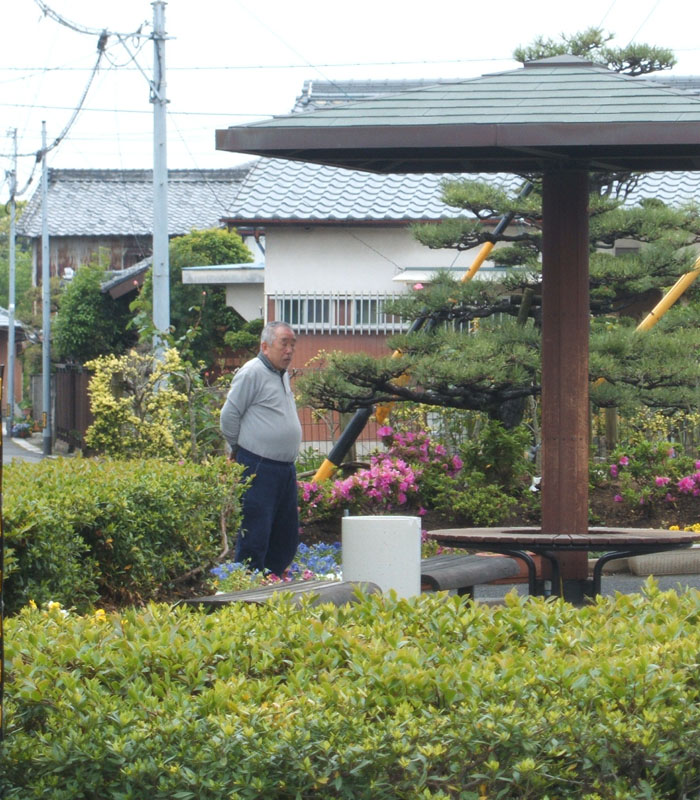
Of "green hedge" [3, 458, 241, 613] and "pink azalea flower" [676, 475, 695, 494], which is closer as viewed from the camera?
"green hedge" [3, 458, 241, 613]

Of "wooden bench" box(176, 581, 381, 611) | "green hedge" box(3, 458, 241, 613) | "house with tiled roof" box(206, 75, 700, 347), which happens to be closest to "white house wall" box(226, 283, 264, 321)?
"house with tiled roof" box(206, 75, 700, 347)

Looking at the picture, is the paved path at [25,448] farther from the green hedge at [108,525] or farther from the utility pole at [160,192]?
the green hedge at [108,525]

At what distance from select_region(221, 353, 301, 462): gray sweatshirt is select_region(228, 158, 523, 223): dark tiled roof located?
39.2 ft

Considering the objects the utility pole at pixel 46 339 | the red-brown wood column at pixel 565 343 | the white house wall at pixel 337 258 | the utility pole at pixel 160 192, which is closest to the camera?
the red-brown wood column at pixel 565 343

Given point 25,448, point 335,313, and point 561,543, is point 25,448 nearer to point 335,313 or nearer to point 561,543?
point 335,313

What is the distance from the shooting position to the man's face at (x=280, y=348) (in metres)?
8.01

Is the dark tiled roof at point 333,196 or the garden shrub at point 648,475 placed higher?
the dark tiled roof at point 333,196

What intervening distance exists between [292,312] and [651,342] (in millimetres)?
11128

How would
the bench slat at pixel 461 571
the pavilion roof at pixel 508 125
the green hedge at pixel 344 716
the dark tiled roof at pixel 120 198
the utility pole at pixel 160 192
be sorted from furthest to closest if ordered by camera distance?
the dark tiled roof at pixel 120 198 → the utility pole at pixel 160 192 → the bench slat at pixel 461 571 → the pavilion roof at pixel 508 125 → the green hedge at pixel 344 716

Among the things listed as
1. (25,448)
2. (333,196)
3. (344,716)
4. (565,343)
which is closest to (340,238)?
(333,196)

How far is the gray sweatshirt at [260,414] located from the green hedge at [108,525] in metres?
0.42

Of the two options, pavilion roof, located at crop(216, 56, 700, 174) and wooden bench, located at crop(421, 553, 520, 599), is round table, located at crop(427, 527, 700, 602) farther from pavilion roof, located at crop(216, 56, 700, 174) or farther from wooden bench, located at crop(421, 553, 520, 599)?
pavilion roof, located at crop(216, 56, 700, 174)

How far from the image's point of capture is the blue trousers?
7910 mm

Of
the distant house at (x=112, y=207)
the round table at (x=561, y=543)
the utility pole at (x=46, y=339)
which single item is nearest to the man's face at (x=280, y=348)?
the round table at (x=561, y=543)
